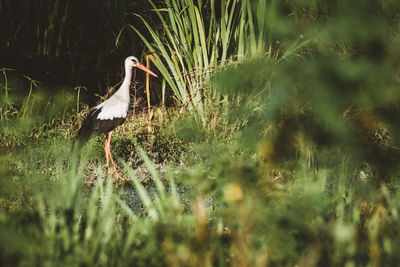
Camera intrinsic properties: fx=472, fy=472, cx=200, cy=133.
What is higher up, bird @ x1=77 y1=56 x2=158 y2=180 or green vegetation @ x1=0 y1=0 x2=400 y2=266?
green vegetation @ x1=0 y1=0 x2=400 y2=266

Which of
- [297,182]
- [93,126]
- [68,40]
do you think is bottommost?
[93,126]

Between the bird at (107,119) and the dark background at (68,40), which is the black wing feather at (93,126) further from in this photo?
the dark background at (68,40)

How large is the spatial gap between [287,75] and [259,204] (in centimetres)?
36

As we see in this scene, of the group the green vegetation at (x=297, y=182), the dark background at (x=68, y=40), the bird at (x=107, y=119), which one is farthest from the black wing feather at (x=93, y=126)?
the green vegetation at (x=297, y=182)

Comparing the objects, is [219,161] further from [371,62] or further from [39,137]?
[39,137]

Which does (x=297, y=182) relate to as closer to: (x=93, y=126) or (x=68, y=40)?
(x=93, y=126)

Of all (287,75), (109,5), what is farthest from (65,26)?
(287,75)

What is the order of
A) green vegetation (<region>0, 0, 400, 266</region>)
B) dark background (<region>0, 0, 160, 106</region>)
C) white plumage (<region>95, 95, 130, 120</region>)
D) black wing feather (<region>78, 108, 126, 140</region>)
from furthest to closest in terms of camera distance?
dark background (<region>0, 0, 160, 106</region>) → white plumage (<region>95, 95, 130, 120</region>) → black wing feather (<region>78, 108, 126, 140</region>) → green vegetation (<region>0, 0, 400, 266</region>)

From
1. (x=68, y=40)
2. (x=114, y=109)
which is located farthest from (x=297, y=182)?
(x=68, y=40)

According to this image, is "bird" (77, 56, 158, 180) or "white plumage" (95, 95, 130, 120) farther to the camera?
"white plumage" (95, 95, 130, 120)

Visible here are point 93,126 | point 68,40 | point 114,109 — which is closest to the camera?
point 93,126

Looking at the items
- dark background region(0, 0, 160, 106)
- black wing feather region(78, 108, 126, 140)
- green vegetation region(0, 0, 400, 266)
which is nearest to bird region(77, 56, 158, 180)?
black wing feather region(78, 108, 126, 140)

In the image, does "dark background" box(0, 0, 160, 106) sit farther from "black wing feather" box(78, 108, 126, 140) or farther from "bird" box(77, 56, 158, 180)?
"black wing feather" box(78, 108, 126, 140)

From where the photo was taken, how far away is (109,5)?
5664mm
